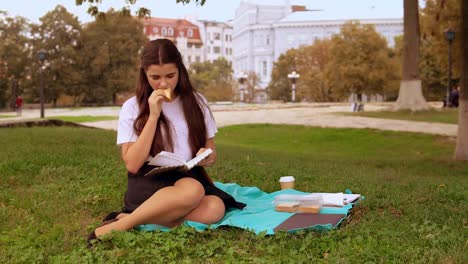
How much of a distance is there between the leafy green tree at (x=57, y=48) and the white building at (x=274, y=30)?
1281 inches

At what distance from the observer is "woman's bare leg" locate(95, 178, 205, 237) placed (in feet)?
11.0

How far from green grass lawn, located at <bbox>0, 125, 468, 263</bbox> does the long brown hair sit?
586mm

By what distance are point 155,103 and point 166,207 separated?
611 millimetres

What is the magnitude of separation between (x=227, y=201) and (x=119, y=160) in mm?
2883

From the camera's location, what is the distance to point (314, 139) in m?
13.8

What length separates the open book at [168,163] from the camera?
3.38m

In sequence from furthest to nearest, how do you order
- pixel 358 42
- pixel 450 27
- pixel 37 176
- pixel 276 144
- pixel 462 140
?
pixel 358 42
pixel 450 27
pixel 276 144
pixel 462 140
pixel 37 176

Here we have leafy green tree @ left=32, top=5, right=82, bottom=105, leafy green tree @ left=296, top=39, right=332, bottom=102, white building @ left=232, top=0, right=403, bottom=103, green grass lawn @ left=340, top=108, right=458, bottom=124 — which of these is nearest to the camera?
green grass lawn @ left=340, top=108, right=458, bottom=124

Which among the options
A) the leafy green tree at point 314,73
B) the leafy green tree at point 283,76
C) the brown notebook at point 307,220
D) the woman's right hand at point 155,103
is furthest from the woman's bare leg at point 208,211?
the leafy green tree at point 283,76

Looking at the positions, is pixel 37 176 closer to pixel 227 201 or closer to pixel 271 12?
pixel 227 201

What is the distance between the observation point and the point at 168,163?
3.42 m

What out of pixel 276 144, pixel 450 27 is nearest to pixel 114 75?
pixel 450 27

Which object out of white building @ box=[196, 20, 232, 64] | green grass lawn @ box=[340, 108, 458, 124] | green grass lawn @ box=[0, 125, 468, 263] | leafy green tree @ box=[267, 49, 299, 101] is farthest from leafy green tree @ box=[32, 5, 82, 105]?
white building @ box=[196, 20, 232, 64]

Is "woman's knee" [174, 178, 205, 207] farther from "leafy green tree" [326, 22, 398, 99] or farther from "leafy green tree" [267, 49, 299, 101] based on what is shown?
"leafy green tree" [267, 49, 299, 101]
